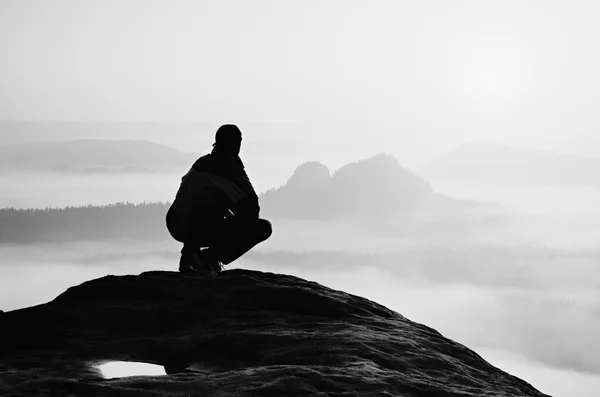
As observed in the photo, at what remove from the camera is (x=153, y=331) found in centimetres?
1018

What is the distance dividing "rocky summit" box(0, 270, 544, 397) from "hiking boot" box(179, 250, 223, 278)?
58 cm

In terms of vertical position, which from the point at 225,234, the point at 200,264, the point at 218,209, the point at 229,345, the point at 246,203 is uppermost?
the point at 246,203

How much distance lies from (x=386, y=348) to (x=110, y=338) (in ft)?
12.8

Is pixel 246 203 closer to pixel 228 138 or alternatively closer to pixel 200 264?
pixel 228 138

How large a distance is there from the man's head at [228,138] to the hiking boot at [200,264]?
2.06m

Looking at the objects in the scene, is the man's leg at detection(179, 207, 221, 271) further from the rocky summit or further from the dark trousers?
the rocky summit

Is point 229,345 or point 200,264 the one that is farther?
point 200,264

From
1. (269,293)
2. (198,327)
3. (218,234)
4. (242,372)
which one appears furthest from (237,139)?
(242,372)

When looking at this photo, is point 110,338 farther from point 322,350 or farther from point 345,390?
point 345,390

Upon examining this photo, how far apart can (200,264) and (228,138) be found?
2.45 metres

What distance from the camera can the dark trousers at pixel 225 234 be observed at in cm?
1281

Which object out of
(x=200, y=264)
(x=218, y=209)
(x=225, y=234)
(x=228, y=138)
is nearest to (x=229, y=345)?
(x=225, y=234)

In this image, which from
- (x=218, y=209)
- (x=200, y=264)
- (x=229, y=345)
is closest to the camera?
(x=229, y=345)

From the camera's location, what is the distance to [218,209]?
12.7m
